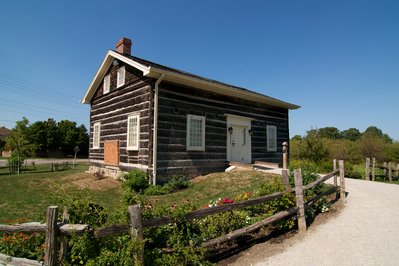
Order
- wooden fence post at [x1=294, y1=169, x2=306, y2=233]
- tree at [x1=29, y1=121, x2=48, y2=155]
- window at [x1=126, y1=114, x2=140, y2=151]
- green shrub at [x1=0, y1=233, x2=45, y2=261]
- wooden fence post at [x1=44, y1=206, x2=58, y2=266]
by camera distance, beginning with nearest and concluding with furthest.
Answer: wooden fence post at [x1=44, y1=206, x2=58, y2=266], green shrub at [x1=0, y1=233, x2=45, y2=261], wooden fence post at [x1=294, y1=169, x2=306, y2=233], window at [x1=126, y1=114, x2=140, y2=151], tree at [x1=29, y1=121, x2=48, y2=155]

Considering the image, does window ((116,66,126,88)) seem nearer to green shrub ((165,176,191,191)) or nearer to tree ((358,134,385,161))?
green shrub ((165,176,191,191))

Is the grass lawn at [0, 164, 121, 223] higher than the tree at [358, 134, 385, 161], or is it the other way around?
the tree at [358, 134, 385, 161]

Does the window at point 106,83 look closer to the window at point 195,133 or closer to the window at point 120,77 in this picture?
the window at point 120,77

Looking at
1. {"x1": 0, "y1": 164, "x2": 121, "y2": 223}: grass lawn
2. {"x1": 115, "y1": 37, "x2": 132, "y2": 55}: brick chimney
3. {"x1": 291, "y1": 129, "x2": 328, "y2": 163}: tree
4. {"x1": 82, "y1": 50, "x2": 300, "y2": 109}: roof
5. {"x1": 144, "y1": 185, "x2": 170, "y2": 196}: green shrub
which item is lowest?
{"x1": 0, "y1": 164, "x2": 121, "y2": 223}: grass lawn

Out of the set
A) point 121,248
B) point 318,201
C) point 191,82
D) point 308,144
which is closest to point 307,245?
point 318,201

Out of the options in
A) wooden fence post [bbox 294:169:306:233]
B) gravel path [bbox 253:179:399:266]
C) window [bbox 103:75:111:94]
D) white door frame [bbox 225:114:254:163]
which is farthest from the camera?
window [bbox 103:75:111:94]

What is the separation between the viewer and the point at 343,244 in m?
5.67

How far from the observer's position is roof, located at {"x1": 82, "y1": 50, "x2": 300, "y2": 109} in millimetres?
11898

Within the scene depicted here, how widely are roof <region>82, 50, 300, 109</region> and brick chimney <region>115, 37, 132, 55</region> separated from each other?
113 cm

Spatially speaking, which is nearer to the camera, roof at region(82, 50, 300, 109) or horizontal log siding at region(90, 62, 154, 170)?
roof at region(82, 50, 300, 109)

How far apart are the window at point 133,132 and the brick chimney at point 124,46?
533cm

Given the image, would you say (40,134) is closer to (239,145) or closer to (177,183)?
(239,145)

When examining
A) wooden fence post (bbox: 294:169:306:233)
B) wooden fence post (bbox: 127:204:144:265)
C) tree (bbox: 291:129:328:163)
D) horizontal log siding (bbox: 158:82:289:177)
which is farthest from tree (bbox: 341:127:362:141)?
wooden fence post (bbox: 127:204:144:265)

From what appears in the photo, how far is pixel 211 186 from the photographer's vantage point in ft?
37.6
